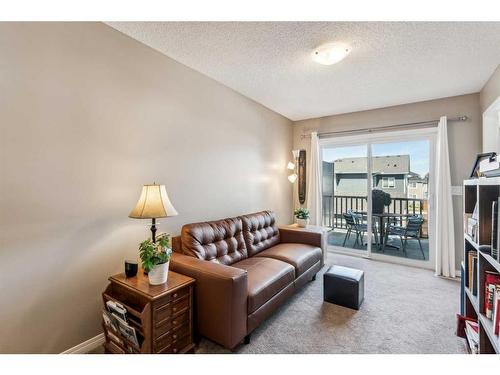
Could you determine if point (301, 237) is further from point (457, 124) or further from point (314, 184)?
point (457, 124)

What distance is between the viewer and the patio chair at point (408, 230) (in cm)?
358

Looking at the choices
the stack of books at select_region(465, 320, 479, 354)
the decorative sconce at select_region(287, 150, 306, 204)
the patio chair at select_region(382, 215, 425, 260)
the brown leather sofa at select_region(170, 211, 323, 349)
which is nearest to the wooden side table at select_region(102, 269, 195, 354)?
the brown leather sofa at select_region(170, 211, 323, 349)

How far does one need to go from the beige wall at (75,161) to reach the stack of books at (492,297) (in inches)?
93.9

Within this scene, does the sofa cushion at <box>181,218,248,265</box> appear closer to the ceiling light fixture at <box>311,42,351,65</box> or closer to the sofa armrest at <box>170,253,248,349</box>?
the sofa armrest at <box>170,253,248,349</box>

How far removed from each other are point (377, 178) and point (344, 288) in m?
2.28

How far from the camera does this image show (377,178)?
3.88 m

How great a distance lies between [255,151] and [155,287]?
2.42 m

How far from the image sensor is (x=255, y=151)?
350 cm

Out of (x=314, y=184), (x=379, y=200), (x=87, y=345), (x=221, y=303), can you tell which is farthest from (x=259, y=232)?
(x=379, y=200)

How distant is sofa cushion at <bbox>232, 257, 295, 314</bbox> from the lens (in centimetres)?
184

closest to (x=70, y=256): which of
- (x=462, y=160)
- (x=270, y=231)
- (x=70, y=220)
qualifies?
(x=70, y=220)
